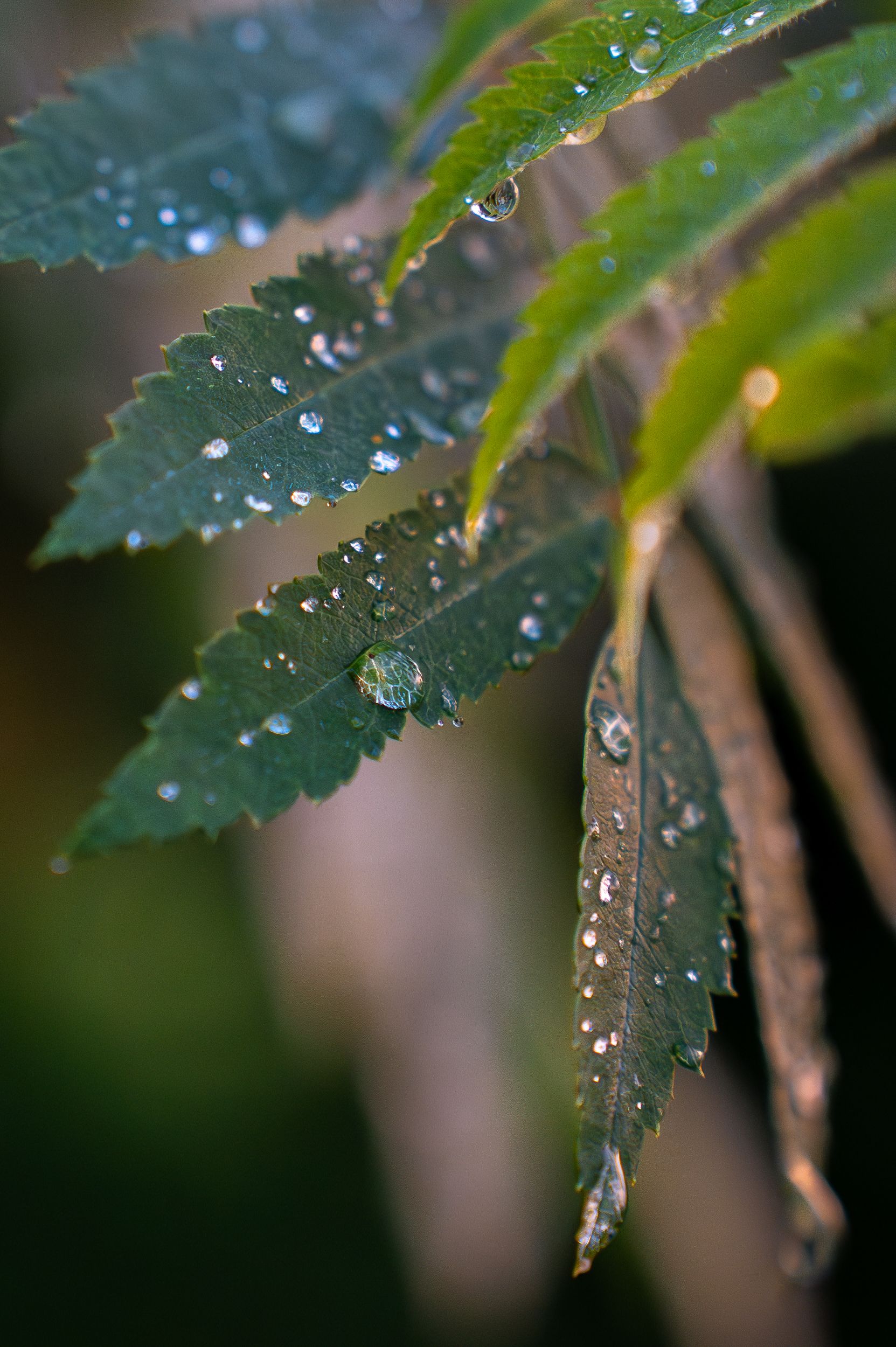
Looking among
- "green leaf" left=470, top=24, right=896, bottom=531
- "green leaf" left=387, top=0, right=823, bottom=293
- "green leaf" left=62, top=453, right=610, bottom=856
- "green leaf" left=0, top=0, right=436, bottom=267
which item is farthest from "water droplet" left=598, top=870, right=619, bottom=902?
"green leaf" left=0, top=0, right=436, bottom=267

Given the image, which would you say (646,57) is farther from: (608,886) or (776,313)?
(608,886)

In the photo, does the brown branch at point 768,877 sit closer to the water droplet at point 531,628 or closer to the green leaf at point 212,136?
the water droplet at point 531,628

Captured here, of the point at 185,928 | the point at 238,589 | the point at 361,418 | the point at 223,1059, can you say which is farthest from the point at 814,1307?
the point at 361,418

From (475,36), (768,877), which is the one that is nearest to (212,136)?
(475,36)

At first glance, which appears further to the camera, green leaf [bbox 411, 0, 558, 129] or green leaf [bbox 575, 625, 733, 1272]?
green leaf [bbox 411, 0, 558, 129]

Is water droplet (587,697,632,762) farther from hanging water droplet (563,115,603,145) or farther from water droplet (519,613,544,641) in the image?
hanging water droplet (563,115,603,145)

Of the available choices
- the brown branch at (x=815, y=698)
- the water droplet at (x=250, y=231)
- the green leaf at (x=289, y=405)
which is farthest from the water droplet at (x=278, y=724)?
the brown branch at (x=815, y=698)

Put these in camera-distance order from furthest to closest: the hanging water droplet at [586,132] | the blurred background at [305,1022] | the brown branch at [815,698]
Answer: the blurred background at [305,1022] < the brown branch at [815,698] < the hanging water droplet at [586,132]
